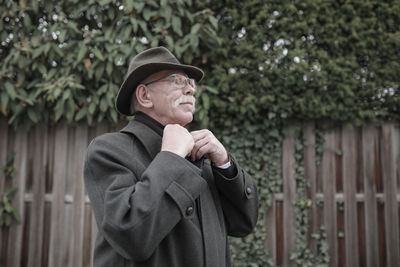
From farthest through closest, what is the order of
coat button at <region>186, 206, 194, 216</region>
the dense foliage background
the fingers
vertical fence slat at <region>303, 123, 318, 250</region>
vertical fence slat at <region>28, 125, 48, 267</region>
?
vertical fence slat at <region>28, 125, 48, 267</region> < vertical fence slat at <region>303, 123, 318, 250</region> < the dense foliage background < the fingers < coat button at <region>186, 206, 194, 216</region>

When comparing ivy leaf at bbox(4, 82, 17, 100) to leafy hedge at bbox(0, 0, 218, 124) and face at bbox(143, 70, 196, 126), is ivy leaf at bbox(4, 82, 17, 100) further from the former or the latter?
face at bbox(143, 70, 196, 126)

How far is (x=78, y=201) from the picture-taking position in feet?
12.4

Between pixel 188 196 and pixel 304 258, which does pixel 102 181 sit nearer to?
pixel 188 196

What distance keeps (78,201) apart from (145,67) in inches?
107

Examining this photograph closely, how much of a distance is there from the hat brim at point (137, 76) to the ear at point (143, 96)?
4 cm

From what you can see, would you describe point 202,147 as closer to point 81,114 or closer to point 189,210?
point 189,210

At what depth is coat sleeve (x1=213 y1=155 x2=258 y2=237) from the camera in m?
1.63

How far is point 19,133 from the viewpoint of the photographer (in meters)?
3.95

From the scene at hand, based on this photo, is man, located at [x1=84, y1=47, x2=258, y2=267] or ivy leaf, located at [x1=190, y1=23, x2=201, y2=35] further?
ivy leaf, located at [x1=190, y1=23, x2=201, y2=35]

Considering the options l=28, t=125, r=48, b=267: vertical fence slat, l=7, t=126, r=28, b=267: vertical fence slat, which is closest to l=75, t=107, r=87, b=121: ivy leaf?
l=28, t=125, r=48, b=267: vertical fence slat

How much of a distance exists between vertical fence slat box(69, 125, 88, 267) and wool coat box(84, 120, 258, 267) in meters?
2.47

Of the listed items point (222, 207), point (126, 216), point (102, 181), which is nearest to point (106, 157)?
point (102, 181)

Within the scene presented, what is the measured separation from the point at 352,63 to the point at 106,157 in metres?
3.22

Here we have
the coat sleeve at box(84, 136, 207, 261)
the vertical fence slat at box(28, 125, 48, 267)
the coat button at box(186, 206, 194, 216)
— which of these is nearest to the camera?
the coat sleeve at box(84, 136, 207, 261)
